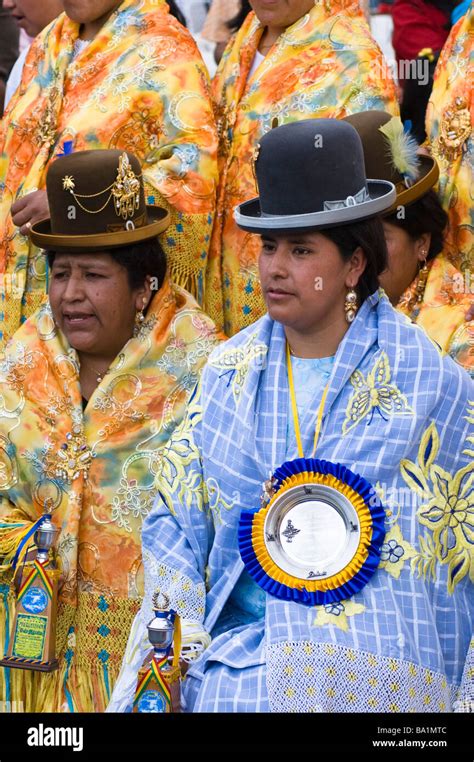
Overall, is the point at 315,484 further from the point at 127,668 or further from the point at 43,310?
the point at 43,310

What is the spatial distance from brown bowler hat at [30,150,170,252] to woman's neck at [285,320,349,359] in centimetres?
94

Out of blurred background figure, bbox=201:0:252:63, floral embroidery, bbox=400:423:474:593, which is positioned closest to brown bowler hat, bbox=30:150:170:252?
floral embroidery, bbox=400:423:474:593

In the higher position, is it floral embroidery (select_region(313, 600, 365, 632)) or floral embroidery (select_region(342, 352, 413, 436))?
floral embroidery (select_region(342, 352, 413, 436))

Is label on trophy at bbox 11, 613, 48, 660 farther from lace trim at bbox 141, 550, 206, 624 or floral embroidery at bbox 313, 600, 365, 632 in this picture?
floral embroidery at bbox 313, 600, 365, 632

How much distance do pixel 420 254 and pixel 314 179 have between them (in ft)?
4.07

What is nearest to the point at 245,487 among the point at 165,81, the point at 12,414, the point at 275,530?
the point at 275,530

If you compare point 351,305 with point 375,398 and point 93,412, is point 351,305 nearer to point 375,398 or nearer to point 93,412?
point 375,398

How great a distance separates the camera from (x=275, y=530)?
12.4ft

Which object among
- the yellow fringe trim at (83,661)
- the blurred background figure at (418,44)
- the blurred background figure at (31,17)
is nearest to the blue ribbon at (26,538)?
the yellow fringe trim at (83,661)

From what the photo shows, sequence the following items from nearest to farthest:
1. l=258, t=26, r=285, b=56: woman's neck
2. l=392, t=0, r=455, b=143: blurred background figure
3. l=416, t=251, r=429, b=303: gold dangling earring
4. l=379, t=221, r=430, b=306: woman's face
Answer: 1. l=379, t=221, r=430, b=306: woman's face
2. l=416, t=251, r=429, b=303: gold dangling earring
3. l=258, t=26, r=285, b=56: woman's neck
4. l=392, t=0, r=455, b=143: blurred background figure

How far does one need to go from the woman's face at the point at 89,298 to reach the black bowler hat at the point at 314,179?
3.12ft

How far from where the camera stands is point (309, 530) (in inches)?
148

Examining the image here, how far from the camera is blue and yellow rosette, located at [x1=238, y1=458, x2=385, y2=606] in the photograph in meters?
3.66

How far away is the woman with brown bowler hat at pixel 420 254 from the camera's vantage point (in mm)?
4613
